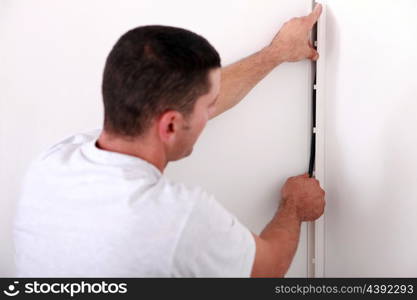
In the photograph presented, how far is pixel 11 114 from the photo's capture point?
109 cm

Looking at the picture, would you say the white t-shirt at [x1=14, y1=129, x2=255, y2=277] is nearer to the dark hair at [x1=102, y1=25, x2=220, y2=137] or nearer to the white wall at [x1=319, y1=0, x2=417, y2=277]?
the dark hair at [x1=102, y1=25, x2=220, y2=137]

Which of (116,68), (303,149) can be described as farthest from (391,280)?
(116,68)

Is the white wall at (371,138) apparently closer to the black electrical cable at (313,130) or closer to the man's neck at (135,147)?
the black electrical cable at (313,130)

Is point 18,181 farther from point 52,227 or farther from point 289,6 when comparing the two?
point 289,6

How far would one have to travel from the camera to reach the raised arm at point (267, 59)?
1.11 meters

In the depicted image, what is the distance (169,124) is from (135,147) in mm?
82

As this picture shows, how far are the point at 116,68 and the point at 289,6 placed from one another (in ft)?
1.86

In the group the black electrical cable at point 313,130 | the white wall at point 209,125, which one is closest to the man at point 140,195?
the white wall at point 209,125

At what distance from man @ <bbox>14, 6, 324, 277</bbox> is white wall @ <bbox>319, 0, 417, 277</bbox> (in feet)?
1.17

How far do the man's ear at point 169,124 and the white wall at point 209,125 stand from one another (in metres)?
0.34

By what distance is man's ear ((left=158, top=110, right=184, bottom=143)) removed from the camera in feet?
2.62

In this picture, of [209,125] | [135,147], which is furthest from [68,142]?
[209,125]

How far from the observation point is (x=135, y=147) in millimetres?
831

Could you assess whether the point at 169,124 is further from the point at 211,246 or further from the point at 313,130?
the point at 313,130
